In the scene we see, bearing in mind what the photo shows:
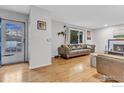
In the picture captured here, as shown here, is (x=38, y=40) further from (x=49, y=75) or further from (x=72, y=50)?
(x=72, y=50)

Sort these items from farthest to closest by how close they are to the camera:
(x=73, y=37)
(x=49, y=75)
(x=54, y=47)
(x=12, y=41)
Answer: (x=73, y=37) < (x=54, y=47) < (x=12, y=41) < (x=49, y=75)

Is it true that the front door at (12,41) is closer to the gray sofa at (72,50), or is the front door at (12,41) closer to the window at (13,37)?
the window at (13,37)

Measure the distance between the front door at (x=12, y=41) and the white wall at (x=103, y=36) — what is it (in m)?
3.87

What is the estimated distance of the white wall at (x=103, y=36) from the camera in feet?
14.9

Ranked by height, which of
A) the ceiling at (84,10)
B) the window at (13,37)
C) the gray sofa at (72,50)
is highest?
the ceiling at (84,10)

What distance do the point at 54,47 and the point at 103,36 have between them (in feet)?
8.82

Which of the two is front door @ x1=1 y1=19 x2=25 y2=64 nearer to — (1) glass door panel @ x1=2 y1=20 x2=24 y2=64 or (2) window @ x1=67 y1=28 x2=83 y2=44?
(1) glass door panel @ x1=2 y1=20 x2=24 y2=64

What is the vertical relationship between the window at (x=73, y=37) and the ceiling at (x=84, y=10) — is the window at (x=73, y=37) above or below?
below

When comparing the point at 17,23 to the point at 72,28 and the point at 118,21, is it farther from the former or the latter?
the point at 118,21

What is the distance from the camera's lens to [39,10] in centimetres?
319

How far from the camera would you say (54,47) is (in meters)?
5.22

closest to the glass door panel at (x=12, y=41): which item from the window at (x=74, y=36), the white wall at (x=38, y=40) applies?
the white wall at (x=38, y=40)

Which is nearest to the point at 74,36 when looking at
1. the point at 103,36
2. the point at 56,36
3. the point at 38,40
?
the point at 56,36

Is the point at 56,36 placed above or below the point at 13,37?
above
